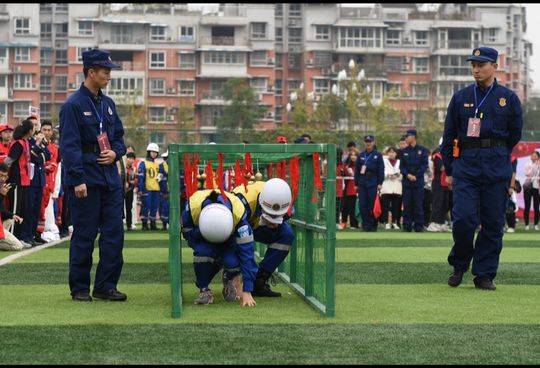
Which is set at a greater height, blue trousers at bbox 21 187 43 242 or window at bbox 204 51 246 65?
window at bbox 204 51 246 65

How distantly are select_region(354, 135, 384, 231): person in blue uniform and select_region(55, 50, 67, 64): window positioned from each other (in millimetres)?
85465

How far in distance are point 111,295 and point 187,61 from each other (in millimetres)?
95470

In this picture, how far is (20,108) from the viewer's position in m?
105

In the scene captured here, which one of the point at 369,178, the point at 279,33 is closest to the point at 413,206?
the point at 369,178

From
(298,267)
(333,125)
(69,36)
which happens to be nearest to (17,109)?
(69,36)

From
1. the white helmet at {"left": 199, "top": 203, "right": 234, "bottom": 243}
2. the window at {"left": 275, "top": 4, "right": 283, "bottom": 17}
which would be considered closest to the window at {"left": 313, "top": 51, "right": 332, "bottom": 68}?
the window at {"left": 275, "top": 4, "right": 283, "bottom": 17}

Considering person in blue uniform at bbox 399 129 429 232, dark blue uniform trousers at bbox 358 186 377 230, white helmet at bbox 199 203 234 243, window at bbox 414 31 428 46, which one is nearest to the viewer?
white helmet at bbox 199 203 234 243

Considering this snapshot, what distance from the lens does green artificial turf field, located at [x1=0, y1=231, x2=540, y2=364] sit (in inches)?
299

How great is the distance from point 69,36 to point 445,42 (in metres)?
33.2

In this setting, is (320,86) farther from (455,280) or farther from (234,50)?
(455,280)

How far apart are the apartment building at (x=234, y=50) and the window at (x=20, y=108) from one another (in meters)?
0.12

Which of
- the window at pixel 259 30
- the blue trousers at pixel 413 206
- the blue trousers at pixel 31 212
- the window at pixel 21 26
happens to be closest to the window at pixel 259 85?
the window at pixel 259 30

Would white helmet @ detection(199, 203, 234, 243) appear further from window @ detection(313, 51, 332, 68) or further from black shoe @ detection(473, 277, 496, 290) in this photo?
window @ detection(313, 51, 332, 68)

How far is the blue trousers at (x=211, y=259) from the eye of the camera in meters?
10.5
